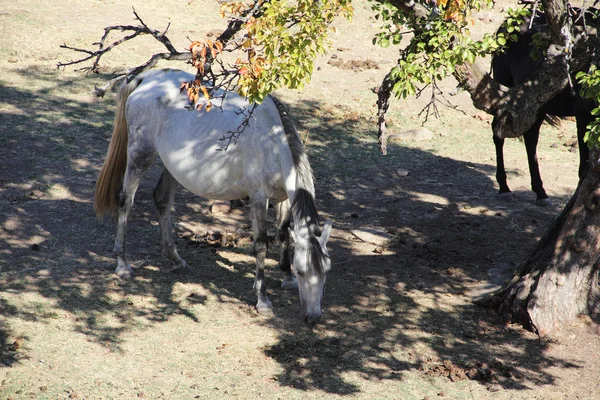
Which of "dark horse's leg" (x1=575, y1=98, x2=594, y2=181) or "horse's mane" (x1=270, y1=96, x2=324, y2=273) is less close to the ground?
"dark horse's leg" (x1=575, y1=98, x2=594, y2=181)

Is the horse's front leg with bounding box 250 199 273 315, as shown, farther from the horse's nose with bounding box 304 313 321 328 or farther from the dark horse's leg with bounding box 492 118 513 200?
the dark horse's leg with bounding box 492 118 513 200

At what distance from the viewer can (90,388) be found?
5164mm

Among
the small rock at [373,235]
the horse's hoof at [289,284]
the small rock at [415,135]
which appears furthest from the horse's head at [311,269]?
the small rock at [415,135]

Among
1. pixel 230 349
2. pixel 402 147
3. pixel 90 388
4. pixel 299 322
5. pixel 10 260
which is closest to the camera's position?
pixel 90 388

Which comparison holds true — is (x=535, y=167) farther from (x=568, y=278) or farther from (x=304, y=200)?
(x=304, y=200)

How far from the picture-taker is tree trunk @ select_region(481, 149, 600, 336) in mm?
6047

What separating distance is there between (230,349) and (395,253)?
281 centimetres

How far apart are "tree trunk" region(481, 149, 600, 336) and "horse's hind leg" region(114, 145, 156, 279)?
398 cm

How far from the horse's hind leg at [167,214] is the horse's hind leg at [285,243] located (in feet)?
3.78

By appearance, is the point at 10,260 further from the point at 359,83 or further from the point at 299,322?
the point at 359,83

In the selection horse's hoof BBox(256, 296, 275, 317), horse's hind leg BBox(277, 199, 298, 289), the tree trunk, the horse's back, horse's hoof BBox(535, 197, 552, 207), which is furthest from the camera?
horse's hoof BBox(535, 197, 552, 207)

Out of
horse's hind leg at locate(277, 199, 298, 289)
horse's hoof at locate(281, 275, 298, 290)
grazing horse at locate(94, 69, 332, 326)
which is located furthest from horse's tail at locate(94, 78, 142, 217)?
horse's hoof at locate(281, 275, 298, 290)

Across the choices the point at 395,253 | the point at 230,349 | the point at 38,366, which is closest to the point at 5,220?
the point at 38,366

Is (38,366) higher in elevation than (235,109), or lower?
lower
